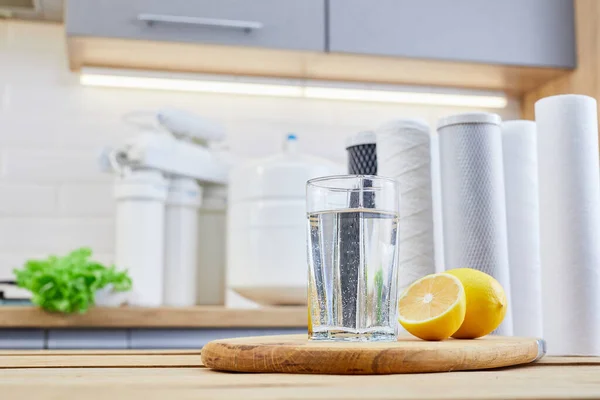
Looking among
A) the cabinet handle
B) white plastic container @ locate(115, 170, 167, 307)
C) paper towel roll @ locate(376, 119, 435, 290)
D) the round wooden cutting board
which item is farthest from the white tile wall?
the round wooden cutting board

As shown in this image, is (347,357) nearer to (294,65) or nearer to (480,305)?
(480,305)

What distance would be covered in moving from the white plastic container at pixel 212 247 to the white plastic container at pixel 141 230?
0.29 meters

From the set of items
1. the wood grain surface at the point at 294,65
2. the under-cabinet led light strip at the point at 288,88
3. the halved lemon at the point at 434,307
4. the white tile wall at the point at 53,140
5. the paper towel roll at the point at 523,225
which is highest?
the wood grain surface at the point at 294,65

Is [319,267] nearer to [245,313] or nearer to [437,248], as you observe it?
[437,248]

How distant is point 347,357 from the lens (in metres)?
0.61

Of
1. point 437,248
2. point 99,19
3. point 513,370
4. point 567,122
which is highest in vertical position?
point 99,19

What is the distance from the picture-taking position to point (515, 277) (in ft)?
3.24

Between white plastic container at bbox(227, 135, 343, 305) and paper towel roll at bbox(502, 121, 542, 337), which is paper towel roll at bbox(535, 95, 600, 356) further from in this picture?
white plastic container at bbox(227, 135, 343, 305)

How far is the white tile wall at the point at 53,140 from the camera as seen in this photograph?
222 centimetres

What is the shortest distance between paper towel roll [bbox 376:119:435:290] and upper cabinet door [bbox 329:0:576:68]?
1.13 meters

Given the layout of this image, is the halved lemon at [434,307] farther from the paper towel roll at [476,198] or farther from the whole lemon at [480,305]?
the paper towel roll at [476,198]

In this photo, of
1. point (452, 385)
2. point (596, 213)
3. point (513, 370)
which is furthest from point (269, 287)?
point (452, 385)

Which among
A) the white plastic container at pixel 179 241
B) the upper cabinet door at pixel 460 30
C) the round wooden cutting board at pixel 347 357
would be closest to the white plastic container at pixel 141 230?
the white plastic container at pixel 179 241

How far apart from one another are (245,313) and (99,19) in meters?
0.81
